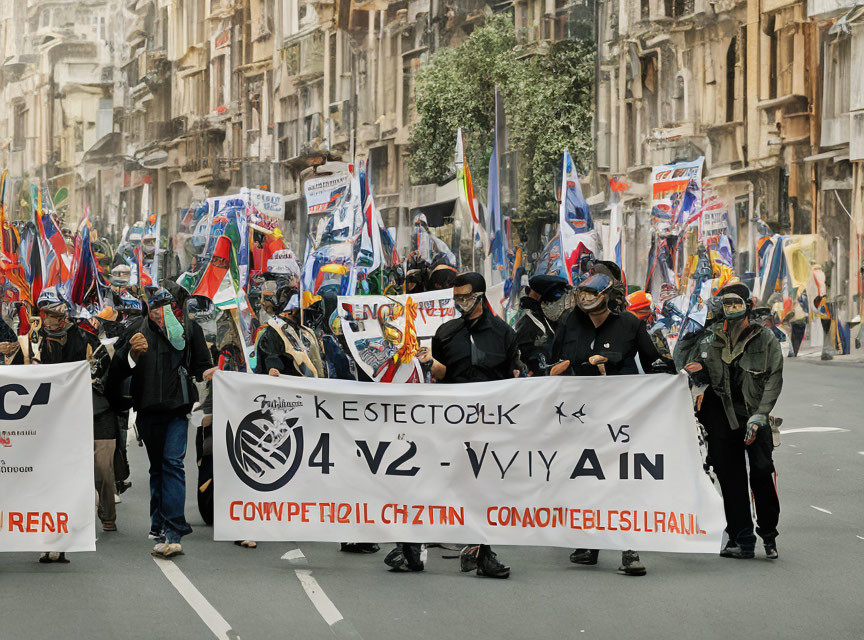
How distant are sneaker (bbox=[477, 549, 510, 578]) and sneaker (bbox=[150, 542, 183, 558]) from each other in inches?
78.6

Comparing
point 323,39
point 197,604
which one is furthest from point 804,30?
point 197,604

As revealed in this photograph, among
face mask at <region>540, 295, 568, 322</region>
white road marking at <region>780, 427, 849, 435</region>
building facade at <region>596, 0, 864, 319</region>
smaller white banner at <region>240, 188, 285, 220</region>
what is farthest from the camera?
building facade at <region>596, 0, 864, 319</region>

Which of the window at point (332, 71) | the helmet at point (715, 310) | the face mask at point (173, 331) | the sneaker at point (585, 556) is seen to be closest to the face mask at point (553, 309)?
the helmet at point (715, 310)

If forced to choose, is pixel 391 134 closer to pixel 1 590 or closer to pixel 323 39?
pixel 323 39

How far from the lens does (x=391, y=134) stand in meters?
57.2

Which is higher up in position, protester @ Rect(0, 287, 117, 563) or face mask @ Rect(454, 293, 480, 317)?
face mask @ Rect(454, 293, 480, 317)

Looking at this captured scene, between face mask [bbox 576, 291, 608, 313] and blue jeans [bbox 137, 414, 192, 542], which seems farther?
blue jeans [bbox 137, 414, 192, 542]

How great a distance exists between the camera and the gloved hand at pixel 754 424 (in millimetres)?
8953

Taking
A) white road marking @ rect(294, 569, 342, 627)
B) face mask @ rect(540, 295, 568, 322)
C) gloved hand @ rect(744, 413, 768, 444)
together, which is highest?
face mask @ rect(540, 295, 568, 322)

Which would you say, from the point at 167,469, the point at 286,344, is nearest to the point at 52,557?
the point at 167,469

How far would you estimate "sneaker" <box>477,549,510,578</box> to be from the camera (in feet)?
27.4

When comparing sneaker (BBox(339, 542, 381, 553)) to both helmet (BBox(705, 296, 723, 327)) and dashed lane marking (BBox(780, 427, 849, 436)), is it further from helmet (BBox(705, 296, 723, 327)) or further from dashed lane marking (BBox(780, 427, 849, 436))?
dashed lane marking (BBox(780, 427, 849, 436))

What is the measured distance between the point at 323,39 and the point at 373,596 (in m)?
56.5

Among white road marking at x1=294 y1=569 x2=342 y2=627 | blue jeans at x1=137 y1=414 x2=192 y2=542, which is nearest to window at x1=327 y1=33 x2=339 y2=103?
blue jeans at x1=137 y1=414 x2=192 y2=542
